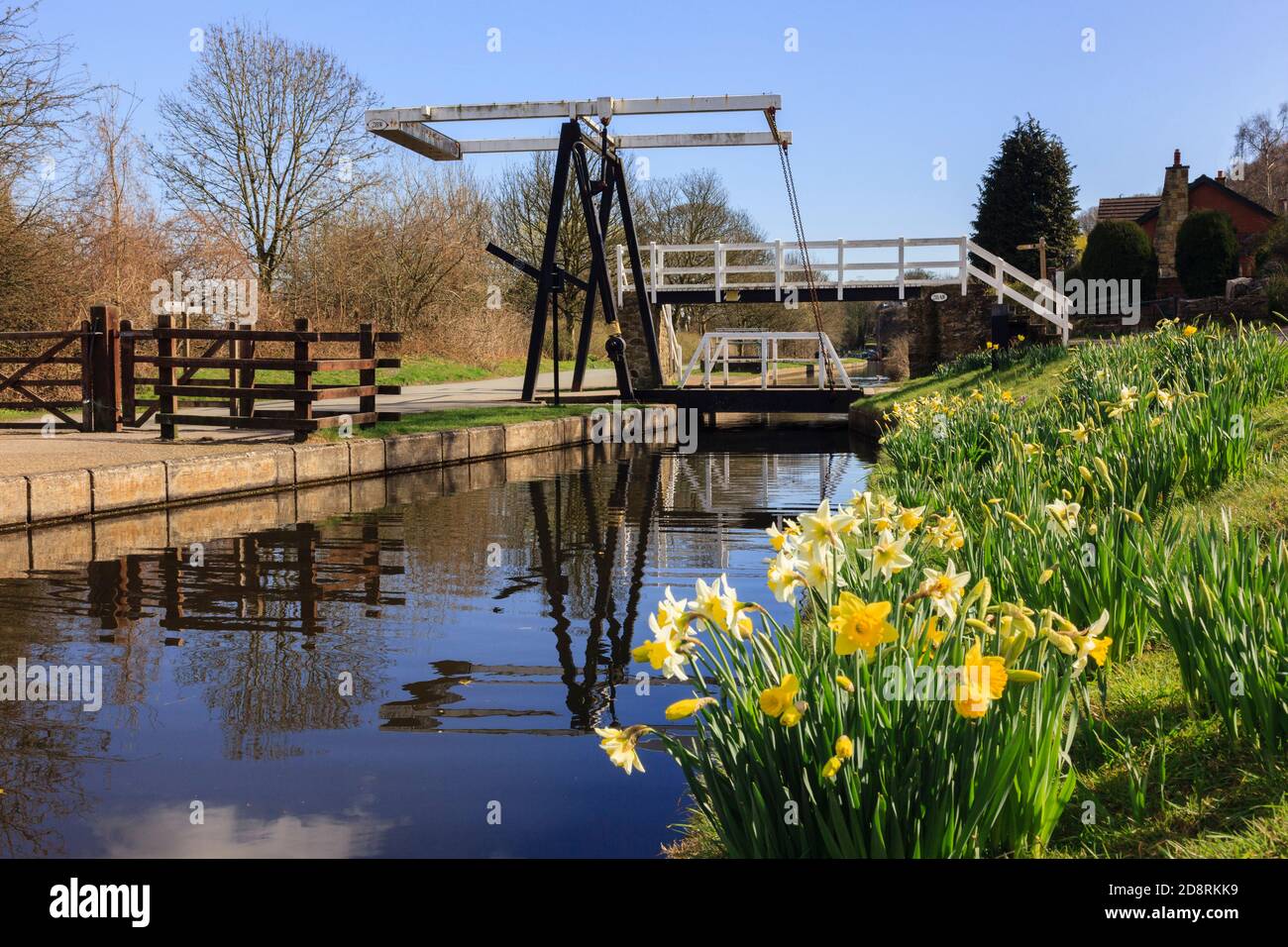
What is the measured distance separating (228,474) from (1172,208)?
32.6 m

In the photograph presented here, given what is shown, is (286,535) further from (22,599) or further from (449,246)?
(449,246)

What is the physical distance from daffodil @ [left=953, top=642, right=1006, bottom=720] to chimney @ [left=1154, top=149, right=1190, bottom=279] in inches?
1474

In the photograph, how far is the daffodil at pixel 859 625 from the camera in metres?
2.34

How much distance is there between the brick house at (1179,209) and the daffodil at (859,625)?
35.6 m

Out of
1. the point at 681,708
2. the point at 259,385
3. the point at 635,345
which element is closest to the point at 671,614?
the point at 681,708

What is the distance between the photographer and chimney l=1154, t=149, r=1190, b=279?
36.6 metres

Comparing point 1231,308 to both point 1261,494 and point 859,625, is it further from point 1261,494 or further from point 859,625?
point 859,625

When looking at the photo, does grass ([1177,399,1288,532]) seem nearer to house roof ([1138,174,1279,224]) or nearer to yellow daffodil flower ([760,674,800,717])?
yellow daffodil flower ([760,674,800,717])

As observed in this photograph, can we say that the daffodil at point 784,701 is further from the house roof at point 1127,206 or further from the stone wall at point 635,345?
the house roof at point 1127,206

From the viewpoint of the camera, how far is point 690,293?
85.3 feet

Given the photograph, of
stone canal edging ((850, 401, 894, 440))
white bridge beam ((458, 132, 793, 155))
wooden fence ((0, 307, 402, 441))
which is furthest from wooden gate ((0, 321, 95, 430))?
stone canal edging ((850, 401, 894, 440))

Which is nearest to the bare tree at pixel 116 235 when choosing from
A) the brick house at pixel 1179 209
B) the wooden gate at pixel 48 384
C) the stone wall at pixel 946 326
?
the wooden gate at pixel 48 384

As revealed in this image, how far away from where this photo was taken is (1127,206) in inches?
1933

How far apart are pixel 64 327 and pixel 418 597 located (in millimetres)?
14023
